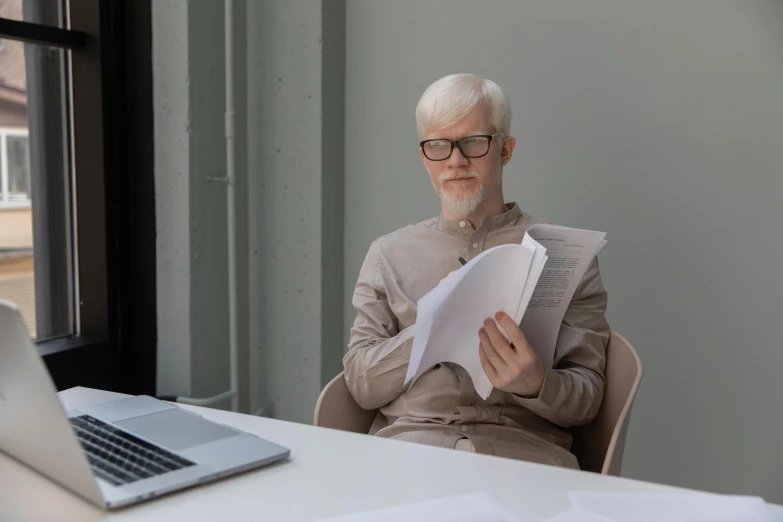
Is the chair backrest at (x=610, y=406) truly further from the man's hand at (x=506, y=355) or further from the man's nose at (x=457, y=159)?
the man's nose at (x=457, y=159)

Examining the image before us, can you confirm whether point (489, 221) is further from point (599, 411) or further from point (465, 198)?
point (599, 411)

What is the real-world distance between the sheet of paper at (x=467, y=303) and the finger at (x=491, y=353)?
19 mm

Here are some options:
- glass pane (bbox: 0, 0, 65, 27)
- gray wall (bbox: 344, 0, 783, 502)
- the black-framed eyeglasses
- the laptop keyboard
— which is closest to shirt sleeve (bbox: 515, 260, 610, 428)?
the black-framed eyeglasses

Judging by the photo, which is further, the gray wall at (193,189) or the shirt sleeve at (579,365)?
the gray wall at (193,189)

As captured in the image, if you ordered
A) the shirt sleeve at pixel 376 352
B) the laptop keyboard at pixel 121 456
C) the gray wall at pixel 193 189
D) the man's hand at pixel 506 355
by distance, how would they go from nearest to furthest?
1. the laptop keyboard at pixel 121 456
2. the man's hand at pixel 506 355
3. the shirt sleeve at pixel 376 352
4. the gray wall at pixel 193 189

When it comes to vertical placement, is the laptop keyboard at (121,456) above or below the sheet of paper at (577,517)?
above

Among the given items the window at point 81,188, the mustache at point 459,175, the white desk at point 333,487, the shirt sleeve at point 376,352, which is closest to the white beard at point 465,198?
the mustache at point 459,175

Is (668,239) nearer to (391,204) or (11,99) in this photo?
(391,204)

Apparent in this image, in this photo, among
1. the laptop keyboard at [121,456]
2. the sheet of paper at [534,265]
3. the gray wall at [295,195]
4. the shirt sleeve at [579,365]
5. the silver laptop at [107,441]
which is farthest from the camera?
the gray wall at [295,195]

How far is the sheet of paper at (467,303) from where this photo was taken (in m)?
1.28

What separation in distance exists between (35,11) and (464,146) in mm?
1465

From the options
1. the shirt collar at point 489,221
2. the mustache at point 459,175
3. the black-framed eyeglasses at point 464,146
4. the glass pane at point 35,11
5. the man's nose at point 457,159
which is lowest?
the shirt collar at point 489,221

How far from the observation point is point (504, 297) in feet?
4.43

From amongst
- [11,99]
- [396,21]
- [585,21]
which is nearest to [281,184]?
[396,21]
